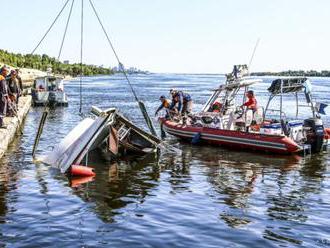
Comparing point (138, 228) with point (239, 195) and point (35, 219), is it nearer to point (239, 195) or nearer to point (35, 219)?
point (35, 219)

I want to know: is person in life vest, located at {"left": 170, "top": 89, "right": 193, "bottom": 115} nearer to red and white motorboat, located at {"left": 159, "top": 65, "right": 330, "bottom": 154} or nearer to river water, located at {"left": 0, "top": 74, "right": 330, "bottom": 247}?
red and white motorboat, located at {"left": 159, "top": 65, "right": 330, "bottom": 154}

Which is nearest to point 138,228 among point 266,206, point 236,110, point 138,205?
point 138,205

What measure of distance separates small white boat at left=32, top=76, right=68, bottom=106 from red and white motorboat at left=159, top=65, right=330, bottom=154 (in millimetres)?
16816

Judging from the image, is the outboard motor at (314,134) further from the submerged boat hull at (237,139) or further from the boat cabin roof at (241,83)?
the boat cabin roof at (241,83)

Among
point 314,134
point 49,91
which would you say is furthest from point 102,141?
point 49,91

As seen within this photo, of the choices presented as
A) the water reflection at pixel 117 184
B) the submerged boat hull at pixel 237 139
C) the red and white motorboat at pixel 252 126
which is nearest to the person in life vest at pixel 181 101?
the red and white motorboat at pixel 252 126

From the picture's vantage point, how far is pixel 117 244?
9273 millimetres

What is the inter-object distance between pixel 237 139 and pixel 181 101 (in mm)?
4261

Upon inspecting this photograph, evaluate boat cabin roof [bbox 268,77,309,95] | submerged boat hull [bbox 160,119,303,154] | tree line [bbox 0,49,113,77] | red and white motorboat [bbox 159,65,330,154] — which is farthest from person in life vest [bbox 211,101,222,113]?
tree line [bbox 0,49,113,77]

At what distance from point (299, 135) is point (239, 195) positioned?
26.3ft

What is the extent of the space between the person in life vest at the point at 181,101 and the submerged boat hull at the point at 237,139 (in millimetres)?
1030

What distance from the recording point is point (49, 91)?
38375mm

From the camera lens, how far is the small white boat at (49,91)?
3853cm

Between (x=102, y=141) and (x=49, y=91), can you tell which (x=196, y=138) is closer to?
(x=102, y=141)
